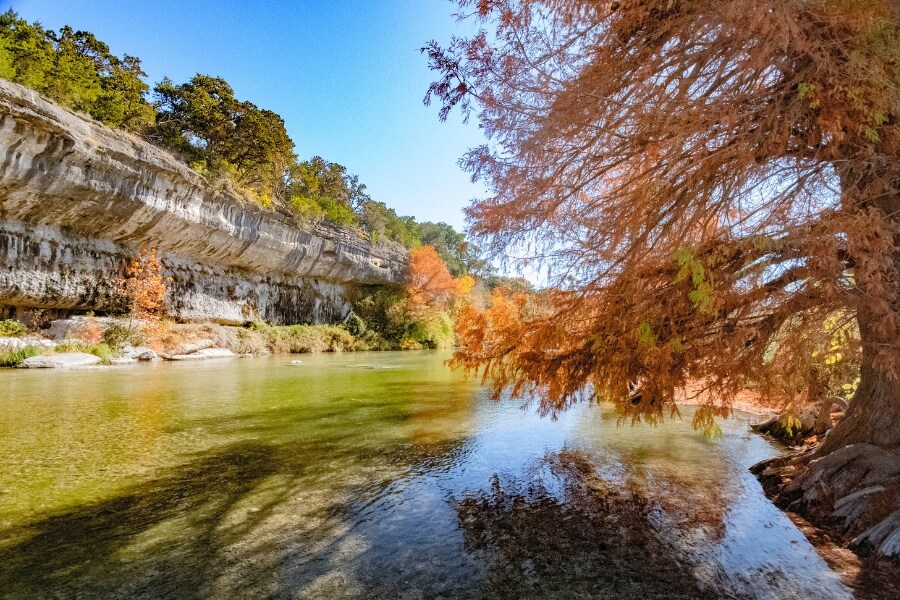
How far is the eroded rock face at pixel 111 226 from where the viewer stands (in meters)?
14.5

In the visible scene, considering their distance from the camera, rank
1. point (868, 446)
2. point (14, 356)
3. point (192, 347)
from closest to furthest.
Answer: point (868, 446), point (14, 356), point (192, 347)

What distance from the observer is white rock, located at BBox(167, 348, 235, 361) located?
18.2 meters

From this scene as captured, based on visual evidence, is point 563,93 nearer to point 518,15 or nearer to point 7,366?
Answer: point 518,15

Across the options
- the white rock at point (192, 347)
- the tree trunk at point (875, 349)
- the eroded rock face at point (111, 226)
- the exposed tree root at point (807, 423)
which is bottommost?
the white rock at point (192, 347)

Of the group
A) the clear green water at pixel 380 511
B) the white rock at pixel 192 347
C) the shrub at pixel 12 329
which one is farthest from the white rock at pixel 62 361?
the clear green water at pixel 380 511

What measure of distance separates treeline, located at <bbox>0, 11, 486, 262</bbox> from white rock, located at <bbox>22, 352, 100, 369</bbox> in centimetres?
987

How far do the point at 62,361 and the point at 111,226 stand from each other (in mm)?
6711

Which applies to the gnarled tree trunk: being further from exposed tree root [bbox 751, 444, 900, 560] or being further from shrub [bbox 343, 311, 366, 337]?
shrub [bbox 343, 311, 366, 337]

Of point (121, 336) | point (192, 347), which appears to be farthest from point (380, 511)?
point (192, 347)

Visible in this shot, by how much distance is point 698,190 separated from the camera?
12.6 feet

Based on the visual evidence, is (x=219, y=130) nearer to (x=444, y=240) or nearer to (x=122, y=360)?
(x=122, y=360)

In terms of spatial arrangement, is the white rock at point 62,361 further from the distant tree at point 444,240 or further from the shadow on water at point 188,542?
the distant tree at point 444,240

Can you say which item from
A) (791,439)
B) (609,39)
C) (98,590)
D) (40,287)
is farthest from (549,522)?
(40,287)

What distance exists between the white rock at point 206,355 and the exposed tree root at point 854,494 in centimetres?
1967
